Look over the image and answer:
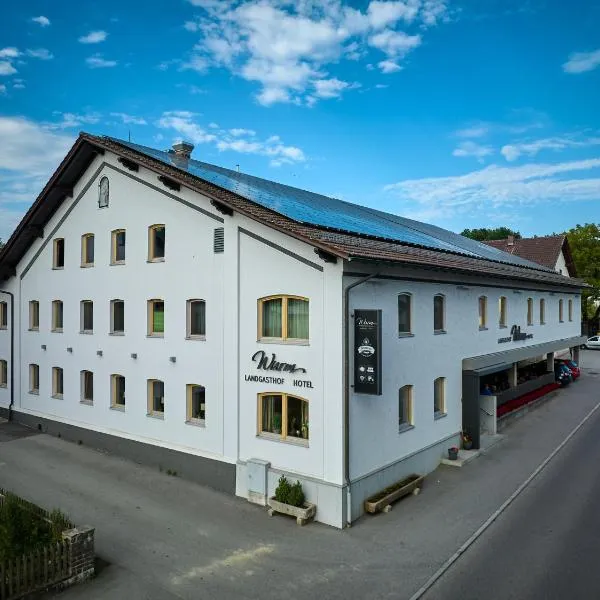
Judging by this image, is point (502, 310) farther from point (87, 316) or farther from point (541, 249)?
point (541, 249)

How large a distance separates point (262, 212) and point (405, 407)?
7.70 m

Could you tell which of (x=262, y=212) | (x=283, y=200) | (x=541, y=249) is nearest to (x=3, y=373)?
(x=283, y=200)

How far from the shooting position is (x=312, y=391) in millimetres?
14117

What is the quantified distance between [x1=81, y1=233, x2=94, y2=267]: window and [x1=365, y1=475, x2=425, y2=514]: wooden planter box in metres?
14.6

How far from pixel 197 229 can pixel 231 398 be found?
560 cm

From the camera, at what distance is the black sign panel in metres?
13.3

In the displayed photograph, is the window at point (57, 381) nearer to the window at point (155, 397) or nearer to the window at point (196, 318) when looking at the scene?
the window at point (155, 397)

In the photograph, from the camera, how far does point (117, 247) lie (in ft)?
66.2

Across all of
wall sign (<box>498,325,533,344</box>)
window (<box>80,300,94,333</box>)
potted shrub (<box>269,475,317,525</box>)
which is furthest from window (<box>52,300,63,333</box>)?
wall sign (<box>498,325,533,344</box>)

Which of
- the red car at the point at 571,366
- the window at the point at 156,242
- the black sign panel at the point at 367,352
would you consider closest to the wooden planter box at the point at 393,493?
the black sign panel at the point at 367,352

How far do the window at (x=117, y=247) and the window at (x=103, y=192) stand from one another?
1.30 m

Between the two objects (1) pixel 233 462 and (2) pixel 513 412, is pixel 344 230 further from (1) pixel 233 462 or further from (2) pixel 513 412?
(2) pixel 513 412

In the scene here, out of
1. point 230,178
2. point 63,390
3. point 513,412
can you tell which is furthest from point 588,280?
point 63,390

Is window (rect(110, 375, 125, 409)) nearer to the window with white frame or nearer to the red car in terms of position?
the window with white frame
